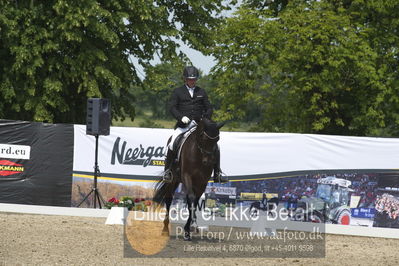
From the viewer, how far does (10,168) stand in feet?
57.5

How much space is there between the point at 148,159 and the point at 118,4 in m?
A: 12.0

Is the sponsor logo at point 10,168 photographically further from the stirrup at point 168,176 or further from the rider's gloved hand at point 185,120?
the rider's gloved hand at point 185,120

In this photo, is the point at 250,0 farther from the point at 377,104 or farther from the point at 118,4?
the point at 118,4

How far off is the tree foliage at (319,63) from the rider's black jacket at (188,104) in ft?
68.9

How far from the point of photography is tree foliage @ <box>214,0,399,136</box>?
3356cm

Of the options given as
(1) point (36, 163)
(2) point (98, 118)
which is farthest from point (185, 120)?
(1) point (36, 163)

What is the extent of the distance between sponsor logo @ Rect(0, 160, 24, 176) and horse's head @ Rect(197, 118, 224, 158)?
7867 mm

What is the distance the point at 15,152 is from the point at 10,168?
461mm

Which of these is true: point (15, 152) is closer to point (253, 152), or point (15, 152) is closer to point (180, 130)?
point (253, 152)

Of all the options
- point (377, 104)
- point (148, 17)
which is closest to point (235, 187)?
point (148, 17)

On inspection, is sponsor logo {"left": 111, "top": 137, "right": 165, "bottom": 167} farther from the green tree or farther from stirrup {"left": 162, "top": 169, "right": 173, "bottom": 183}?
the green tree

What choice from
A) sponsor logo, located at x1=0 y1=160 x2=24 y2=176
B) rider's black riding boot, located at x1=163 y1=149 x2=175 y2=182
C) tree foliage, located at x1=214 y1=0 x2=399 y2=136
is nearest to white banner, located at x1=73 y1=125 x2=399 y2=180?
sponsor logo, located at x1=0 y1=160 x2=24 y2=176

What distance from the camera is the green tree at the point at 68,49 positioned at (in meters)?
25.7

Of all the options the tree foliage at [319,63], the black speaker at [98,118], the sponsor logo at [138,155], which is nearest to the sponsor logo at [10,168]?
the black speaker at [98,118]
